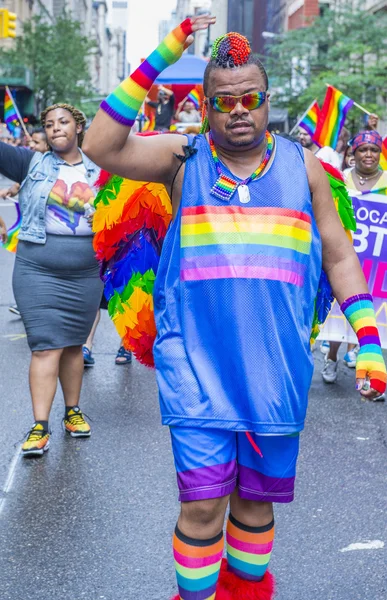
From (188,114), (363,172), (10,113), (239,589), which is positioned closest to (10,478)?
(239,589)

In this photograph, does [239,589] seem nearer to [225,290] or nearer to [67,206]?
[225,290]

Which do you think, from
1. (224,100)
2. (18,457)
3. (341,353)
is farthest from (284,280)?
(341,353)

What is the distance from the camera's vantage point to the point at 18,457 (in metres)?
5.07

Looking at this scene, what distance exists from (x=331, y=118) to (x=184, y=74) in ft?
43.2

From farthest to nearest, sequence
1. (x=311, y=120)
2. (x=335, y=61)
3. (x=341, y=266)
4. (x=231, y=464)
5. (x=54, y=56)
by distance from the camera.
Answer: (x=54, y=56) → (x=335, y=61) → (x=311, y=120) → (x=341, y=266) → (x=231, y=464)

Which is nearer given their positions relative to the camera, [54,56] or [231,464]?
[231,464]

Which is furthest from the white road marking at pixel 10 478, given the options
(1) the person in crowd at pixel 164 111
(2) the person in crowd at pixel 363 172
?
(1) the person in crowd at pixel 164 111

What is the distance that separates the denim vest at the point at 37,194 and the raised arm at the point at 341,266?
7.81 ft

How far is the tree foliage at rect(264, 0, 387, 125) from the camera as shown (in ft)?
83.1

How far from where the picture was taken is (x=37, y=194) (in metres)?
5.12

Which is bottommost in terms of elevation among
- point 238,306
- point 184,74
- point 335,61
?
point 335,61

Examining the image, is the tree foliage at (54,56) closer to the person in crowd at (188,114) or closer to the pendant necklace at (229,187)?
the person in crowd at (188,114)

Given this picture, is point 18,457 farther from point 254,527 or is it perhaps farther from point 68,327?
point 254,527

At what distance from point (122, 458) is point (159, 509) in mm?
798
